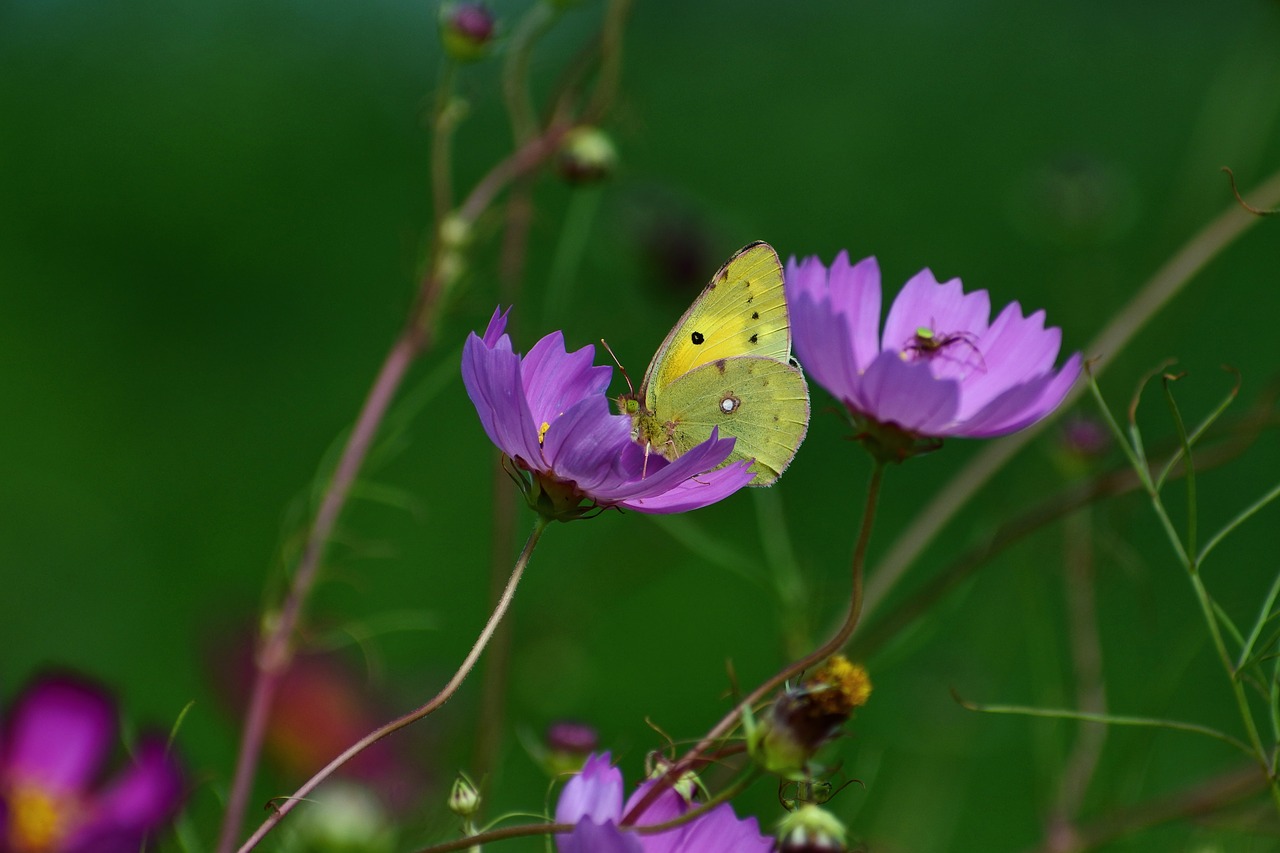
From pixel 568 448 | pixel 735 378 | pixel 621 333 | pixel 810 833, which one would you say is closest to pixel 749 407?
pixel 735 378

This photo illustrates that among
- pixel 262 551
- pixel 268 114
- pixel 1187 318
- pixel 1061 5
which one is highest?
A: pixel 1187 318

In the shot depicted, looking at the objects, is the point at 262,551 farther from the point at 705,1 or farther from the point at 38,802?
the point at 705,1

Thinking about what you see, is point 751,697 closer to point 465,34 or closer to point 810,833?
point 810,833

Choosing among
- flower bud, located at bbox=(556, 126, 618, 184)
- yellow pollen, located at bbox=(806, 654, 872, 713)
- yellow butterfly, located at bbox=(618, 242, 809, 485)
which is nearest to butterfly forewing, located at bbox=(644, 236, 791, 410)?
yellow butterfly, located at bbox=(618, 242, 809, 485)

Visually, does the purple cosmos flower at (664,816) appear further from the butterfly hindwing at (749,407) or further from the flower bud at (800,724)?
the butterfly hindwing at (749,407)

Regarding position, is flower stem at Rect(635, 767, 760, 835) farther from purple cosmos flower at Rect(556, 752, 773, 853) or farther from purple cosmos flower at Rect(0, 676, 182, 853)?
purple cosmos flower at Rect(0, 676, 182, 853)

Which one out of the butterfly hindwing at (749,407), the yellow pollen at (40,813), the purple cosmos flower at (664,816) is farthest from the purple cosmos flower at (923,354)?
the yellow pollen at (40,813)

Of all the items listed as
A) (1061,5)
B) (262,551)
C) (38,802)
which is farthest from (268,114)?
(38,802)
